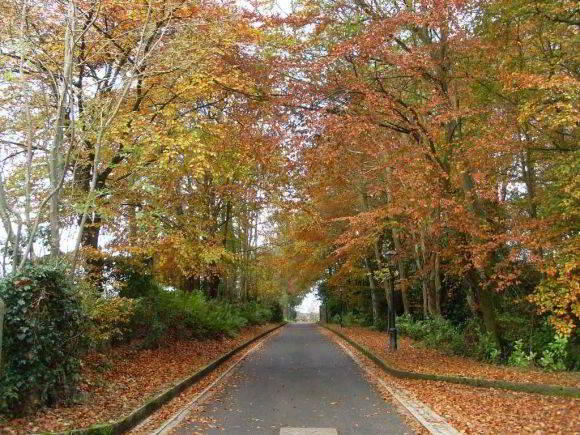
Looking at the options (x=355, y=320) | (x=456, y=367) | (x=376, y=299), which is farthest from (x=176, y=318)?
(x=355, y=320)

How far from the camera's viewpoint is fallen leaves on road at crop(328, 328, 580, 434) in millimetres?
7586

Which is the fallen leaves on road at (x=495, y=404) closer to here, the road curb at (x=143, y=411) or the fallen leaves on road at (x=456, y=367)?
the fallen leaves on road at (x=456, y=367)

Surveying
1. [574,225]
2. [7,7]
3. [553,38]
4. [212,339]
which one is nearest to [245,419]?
[7,7]

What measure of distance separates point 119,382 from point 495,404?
7.42m

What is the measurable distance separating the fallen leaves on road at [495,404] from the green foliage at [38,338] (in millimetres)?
6075

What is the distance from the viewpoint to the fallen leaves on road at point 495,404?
759 cm

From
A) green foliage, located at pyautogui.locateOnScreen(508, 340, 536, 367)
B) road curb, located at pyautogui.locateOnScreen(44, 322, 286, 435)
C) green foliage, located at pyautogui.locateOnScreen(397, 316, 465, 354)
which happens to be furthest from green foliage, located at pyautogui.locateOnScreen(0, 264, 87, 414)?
green foliage, located at pyautogui.locateOnScreen(397, 316, 465, 354)

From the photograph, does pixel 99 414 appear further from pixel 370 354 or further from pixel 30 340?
pixel 370 354

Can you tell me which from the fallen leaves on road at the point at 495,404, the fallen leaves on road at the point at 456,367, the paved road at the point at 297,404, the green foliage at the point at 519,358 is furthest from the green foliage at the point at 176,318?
the green foliage at the point at 519,358

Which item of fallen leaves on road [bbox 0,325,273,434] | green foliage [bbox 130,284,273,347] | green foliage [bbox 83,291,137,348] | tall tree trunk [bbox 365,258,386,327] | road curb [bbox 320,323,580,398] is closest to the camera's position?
fallen leaves on road [bbox 0,325,273,434]

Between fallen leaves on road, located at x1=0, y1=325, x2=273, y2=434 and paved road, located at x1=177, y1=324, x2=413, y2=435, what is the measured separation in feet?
4.11

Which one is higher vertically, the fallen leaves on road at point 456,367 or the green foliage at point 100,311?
the green foliage at point 100,311

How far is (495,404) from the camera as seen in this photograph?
30.2 ft

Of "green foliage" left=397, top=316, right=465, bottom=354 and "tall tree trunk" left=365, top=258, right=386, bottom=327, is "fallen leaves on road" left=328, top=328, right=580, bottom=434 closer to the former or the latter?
"green foliage" left=397, top=316, right=465, bottom=354
